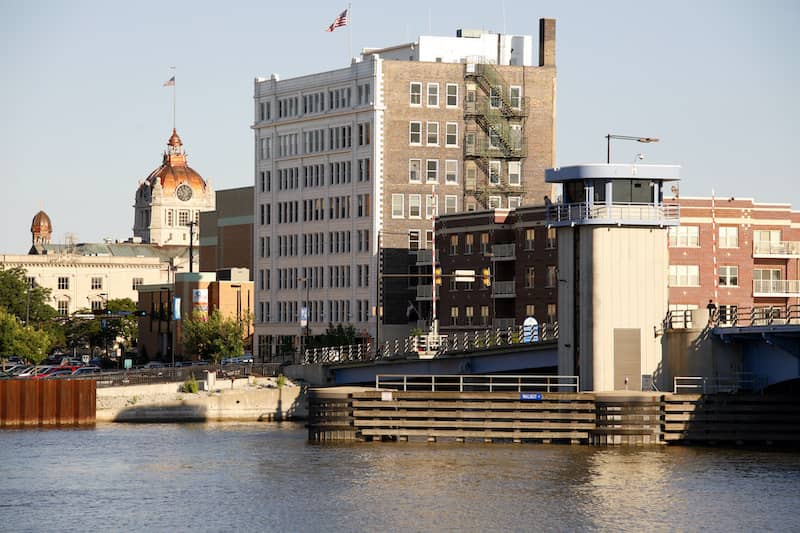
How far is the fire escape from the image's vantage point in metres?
168

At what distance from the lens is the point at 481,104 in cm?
16800

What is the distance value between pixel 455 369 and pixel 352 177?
50.9 meters

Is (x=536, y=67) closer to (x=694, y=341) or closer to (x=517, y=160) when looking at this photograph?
(x=517, y=160)

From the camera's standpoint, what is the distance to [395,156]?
167m

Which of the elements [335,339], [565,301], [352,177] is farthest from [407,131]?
[565,301]

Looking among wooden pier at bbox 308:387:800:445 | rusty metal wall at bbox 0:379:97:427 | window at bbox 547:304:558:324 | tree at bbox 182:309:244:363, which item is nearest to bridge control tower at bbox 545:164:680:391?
wooden pier at bbox 308:387:800:445

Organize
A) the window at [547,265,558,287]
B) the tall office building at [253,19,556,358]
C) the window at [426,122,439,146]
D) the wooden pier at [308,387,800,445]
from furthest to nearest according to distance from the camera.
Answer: the window at [426,122,439,146] < the tall office building at [253,19,556,358] < the window at [547,265,558,287] < the wooden pier at [308,387,800,445]

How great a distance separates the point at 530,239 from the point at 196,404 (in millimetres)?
31571

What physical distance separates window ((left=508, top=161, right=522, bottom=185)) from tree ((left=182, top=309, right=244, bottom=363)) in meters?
34.9

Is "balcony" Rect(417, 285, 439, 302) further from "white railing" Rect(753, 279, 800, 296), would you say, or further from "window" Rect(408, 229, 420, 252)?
"white railing" Rect(753, 279, 800, 296)

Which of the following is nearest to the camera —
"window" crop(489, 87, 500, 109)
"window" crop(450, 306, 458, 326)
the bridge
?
the bridge

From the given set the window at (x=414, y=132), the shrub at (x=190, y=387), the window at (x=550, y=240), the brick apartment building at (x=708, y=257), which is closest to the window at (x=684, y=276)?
the brick apartment building at (x=708, y=257)

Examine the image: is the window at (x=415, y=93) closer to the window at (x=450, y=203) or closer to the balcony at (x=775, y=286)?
the window at (x=450, y=203)

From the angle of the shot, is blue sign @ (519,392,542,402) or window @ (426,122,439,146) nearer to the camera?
blue sign @ (519,392,542,402)
